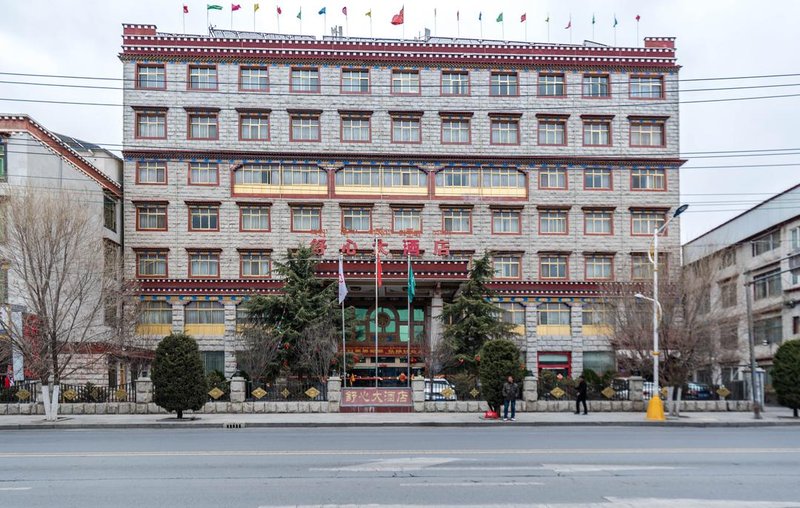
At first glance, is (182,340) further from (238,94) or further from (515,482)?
(238,94)

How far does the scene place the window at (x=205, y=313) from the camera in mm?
54812

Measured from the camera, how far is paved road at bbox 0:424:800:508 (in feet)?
40.8

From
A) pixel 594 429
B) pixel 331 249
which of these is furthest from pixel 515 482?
pixel 331 249

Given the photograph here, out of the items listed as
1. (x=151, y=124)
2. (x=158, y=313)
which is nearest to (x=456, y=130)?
(x=151, y=124)

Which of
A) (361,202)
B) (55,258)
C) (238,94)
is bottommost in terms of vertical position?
(55,258)

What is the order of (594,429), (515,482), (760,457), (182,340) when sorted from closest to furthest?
(515,482)
(760,457)
(594,429)
(182,340)

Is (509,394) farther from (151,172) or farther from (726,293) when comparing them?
(151,172)

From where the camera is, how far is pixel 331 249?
55.0 m

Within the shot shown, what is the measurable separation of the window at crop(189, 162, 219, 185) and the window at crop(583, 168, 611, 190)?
23896 millimetres

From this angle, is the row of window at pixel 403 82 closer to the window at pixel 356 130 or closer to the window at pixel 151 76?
the window at pixel 151 76

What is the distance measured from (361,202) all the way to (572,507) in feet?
146

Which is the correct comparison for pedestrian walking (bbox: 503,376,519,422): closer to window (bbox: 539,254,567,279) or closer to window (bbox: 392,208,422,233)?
window (bbox: 392,208,422,233)

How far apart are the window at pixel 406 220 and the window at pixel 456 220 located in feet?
5.34

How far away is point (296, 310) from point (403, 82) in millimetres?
17558
